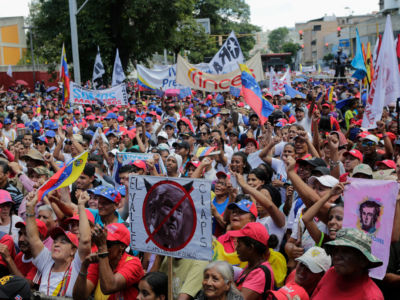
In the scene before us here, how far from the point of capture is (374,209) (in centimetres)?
347

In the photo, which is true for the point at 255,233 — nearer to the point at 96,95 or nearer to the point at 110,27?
the point at 96,95

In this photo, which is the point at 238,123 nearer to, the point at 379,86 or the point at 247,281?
the point at 379,86

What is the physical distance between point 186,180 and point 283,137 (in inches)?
183

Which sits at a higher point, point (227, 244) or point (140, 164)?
point (140, 164)

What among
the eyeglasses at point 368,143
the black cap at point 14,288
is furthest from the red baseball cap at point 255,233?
the eyeglasses at point 368,143

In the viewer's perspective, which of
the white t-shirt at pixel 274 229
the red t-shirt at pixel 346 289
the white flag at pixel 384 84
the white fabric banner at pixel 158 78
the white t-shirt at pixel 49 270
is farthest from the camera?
the white fabric banner at pixel 158 78

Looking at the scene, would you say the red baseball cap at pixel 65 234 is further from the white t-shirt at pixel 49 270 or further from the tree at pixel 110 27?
the tree at pixel 110 27

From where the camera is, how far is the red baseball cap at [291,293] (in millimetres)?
2984

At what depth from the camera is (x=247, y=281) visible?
137 inches

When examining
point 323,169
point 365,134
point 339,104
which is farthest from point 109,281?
point 339,104

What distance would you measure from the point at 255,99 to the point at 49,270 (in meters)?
5.96

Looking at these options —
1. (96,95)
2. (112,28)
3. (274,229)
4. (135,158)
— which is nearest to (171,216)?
(274,229)

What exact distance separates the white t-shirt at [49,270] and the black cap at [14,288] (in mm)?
483

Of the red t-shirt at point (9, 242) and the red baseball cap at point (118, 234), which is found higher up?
the red baseball cap at point (118, 234)
